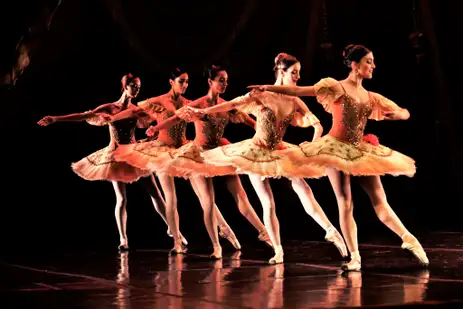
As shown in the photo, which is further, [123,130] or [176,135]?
[123,130]

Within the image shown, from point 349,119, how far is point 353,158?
291mm

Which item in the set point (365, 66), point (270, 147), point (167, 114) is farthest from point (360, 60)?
point (167, 114)

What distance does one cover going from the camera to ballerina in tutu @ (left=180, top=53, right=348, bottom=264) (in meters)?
6.62

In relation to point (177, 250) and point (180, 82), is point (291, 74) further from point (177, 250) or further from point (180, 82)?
point (177, 250)

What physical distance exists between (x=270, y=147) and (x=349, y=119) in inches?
33.3

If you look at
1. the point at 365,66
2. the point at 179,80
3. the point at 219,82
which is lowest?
the point at 365,66

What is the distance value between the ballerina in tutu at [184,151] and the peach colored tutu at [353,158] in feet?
4.24

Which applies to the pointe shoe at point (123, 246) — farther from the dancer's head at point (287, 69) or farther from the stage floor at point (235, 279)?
the dancer's head at point (287, 69)

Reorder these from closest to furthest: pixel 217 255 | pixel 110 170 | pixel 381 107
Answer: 1. pixel 381 107
2. pixel 217 255
3. pixel 110 170

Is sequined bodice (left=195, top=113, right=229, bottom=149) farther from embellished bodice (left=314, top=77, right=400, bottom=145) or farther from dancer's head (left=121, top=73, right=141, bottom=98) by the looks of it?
embellished bodice (left=314, top=77, right=400, bottom=145)

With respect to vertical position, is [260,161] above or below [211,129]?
below

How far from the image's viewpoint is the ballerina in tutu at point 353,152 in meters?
5.97

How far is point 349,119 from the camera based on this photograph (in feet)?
20.1

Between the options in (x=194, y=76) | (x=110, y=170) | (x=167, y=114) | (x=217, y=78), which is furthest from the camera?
(x=194, y=76)
